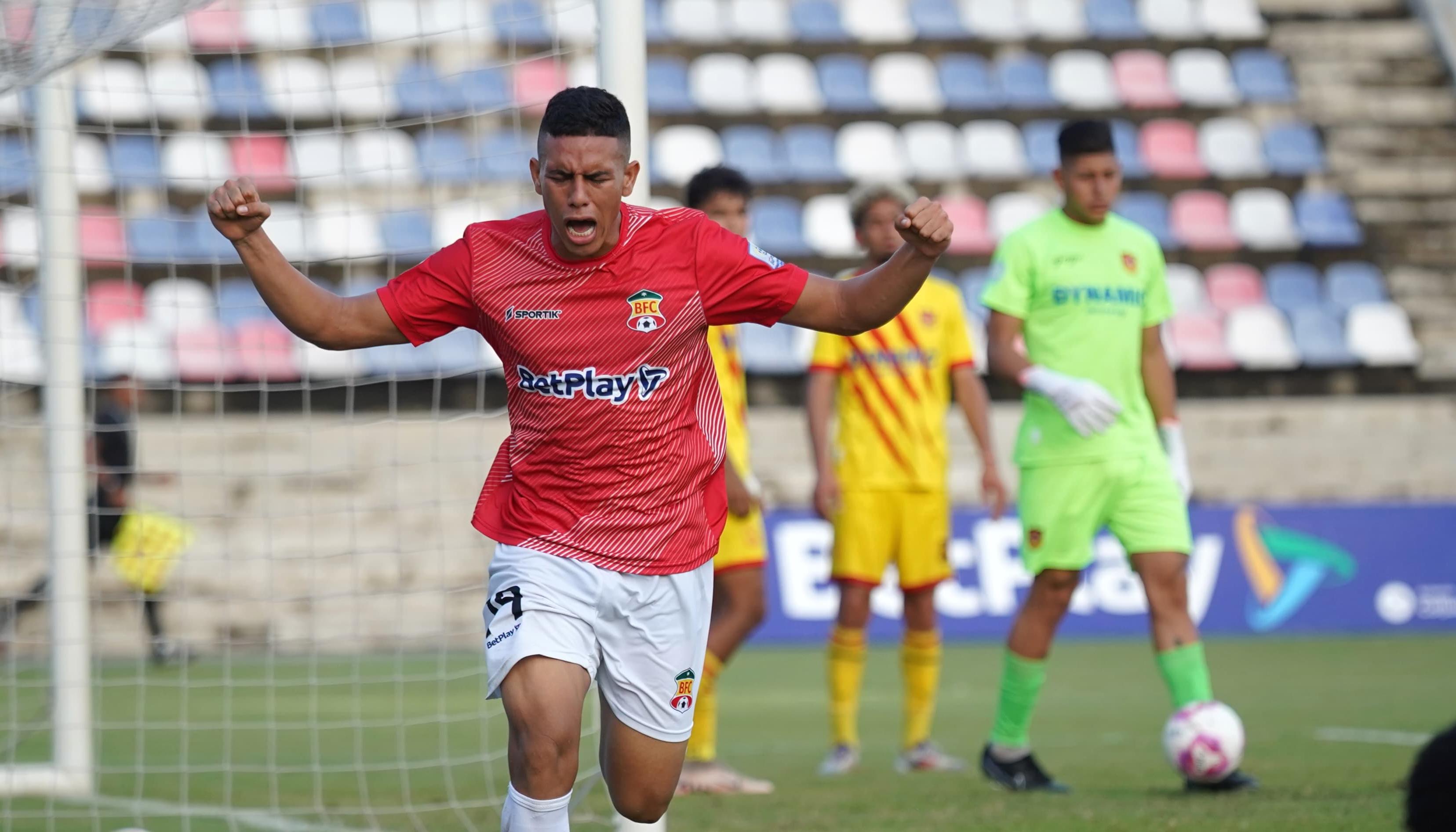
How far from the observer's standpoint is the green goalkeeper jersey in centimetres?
688

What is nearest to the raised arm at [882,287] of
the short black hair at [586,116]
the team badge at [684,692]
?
the short black hair at [586,116]

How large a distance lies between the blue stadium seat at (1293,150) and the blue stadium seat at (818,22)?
455 cm

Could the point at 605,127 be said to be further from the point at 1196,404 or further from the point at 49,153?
the point at 1196,404

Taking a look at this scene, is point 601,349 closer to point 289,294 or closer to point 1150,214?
point 289,294

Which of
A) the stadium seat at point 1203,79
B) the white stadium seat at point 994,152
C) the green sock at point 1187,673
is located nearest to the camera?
the green sock at point 1187,673

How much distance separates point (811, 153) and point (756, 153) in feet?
1.97

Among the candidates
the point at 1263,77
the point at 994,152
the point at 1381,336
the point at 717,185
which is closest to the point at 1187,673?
the point at 717,185

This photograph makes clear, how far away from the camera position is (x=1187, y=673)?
660cm

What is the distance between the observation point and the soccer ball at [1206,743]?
20.6ft

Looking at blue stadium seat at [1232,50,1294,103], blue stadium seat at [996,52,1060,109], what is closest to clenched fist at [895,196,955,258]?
blue stadium seat at [996,52,1060,109]

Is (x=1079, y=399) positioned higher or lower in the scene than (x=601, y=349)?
lower

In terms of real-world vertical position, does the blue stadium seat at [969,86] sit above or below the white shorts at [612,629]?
above

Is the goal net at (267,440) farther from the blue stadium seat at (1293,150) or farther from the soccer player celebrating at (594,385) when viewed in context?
the blue stadium seat at (1293,150)

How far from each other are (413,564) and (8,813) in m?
7.60
